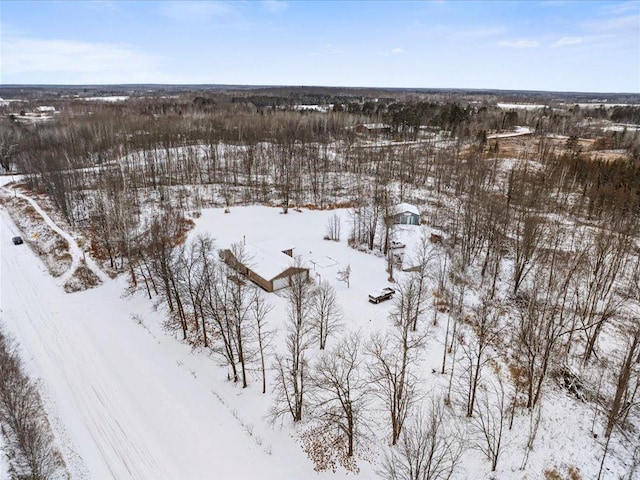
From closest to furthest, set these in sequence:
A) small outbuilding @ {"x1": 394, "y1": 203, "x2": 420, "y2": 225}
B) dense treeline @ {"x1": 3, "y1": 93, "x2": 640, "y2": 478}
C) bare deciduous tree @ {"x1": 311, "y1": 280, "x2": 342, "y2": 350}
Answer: dense treeline @ {"x1": 3, "y1": 93, "x2": 640, "y2": 478} → bare deciduous tree @ {"x1": 311, "y1": 280, "x2": 342, "y2": 350} → small outbuilding @ {"x1": 394, "y1": 203, "x2": 420, "y2": 225}

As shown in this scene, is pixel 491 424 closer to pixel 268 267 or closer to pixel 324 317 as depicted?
pixel 324 317

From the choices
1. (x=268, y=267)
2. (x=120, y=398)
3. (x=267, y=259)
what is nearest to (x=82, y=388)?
(x=120, y=398)

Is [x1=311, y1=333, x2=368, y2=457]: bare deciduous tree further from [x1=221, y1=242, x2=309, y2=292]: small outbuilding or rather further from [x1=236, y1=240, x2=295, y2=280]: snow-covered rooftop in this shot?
[x1=236, y1=240, x2=295, y2=280]: snow-covered rooftop

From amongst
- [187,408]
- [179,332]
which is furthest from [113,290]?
[187,408]

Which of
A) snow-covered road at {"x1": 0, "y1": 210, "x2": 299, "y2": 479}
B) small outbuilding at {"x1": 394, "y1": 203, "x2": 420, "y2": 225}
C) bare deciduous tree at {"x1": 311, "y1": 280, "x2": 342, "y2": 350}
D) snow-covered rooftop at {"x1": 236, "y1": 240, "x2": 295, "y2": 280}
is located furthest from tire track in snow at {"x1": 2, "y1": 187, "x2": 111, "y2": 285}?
small outbuilding at {"x1": 394, "y1": 203, "x2": 420, "y2": 225}

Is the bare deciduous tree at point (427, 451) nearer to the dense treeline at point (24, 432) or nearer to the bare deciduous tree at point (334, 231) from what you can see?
the dense treeline at point (24, 432)

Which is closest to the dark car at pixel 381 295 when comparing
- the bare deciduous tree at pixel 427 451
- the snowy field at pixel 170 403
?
the snowy field at pixel 170 403
